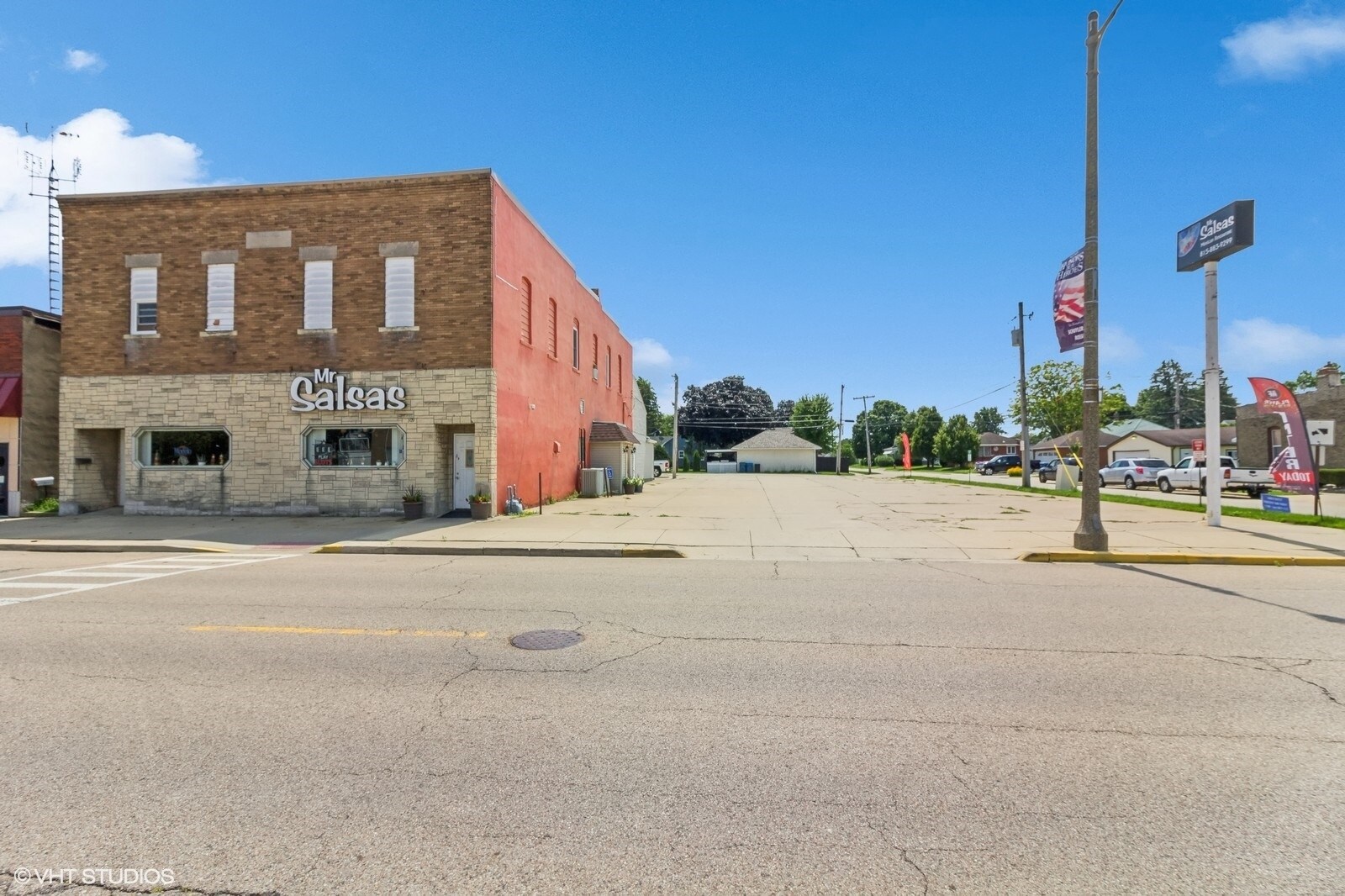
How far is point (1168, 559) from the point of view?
36.9 ft

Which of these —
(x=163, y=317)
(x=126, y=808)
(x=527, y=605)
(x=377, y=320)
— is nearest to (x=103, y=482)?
(x=163, y=317)

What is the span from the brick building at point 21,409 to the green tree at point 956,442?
275 feet

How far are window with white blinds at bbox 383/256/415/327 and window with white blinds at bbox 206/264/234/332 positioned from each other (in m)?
4.37

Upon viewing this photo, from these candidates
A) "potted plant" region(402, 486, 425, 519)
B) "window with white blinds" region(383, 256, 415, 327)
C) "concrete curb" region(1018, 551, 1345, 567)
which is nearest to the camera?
"concrete curb" region(1018, 551, 1345, 567)

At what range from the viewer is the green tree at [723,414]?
312 ft

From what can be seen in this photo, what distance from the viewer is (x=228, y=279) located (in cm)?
1833

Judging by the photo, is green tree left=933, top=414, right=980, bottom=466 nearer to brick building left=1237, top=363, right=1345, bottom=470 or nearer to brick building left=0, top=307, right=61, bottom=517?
brick building left=1237, top=363, right=1345, bottom=470

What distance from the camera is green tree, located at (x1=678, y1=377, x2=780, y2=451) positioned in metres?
95.2

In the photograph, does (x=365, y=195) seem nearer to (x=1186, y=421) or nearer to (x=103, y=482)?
(x=103, y=482)

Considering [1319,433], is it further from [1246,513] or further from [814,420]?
[814,420]

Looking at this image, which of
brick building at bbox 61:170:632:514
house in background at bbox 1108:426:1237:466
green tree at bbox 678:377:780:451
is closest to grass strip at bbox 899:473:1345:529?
brick building at bbox 61:170:632:514

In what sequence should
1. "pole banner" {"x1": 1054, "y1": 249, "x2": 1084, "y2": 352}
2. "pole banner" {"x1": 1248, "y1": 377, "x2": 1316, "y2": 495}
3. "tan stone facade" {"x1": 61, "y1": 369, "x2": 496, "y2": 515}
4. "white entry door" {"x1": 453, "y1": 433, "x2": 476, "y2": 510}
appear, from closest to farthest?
"pole banner" {"x1": 1054, "y1": 249, "x2": 1084, "y2": 352}, "pole banner" {"x1": 1248, "y1": 377, "x2": 1316, "y2": 495}, "tan stone facade" {"x1": 61, "y1": 369, "x2": 496, "y2": 515}, "white entry door" {"x1": 453, "y1": 433, "x2": 476, "y2": 510}

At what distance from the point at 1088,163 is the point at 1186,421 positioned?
14246 centimetres

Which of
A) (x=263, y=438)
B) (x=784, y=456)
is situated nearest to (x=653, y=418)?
(x=784, y=456)
